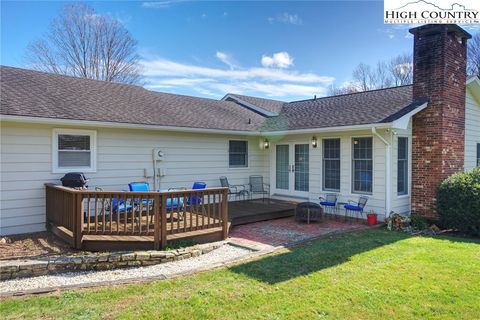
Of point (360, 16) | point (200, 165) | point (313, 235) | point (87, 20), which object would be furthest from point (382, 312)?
point (87, 20)

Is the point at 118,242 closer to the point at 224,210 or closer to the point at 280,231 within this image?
the point at 224,210

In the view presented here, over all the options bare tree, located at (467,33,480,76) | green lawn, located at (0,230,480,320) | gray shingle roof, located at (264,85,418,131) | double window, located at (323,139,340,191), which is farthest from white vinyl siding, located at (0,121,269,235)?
bare tree, located at (467,33,480,76)

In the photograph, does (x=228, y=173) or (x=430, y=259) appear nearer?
(x=430, y=259)

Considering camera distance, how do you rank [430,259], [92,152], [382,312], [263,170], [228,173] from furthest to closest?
[263,170] → [228,173] → [92,152] → [430,259] → [382,312]

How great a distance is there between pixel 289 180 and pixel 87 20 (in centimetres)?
1980

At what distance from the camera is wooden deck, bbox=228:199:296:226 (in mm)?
8539

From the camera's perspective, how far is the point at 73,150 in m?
7.72

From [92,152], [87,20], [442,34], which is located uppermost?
[87,20]

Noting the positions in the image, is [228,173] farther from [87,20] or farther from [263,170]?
[87,20]

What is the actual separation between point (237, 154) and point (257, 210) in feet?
8.55

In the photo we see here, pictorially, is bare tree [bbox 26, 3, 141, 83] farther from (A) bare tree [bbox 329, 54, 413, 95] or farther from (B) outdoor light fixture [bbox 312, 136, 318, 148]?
(A) bare tree [bbox 329, 54, 413, 95]

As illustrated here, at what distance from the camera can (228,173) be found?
10922 millimetres

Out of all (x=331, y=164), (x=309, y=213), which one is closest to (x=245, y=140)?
(x=331, y=164)
